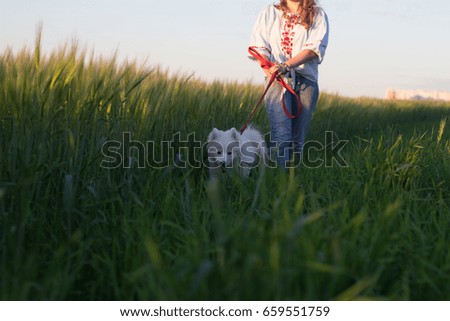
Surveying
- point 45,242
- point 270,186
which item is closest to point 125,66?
point 270,186

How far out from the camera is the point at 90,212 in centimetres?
280

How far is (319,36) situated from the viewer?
216 inches

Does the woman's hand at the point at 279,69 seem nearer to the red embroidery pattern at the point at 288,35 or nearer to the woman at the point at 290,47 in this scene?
the woman at the point at 290,47

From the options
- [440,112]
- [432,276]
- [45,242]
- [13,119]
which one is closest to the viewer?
[432,276]

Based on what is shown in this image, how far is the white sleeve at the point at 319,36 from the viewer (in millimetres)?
5473

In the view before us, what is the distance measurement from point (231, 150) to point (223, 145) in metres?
0.12

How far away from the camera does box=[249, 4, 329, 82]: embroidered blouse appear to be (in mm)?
5578

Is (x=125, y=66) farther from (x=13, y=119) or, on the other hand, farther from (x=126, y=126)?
(x=13, y=119)

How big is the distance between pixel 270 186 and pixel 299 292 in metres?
1.91

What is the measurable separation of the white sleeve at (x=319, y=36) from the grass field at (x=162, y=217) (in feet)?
4.39

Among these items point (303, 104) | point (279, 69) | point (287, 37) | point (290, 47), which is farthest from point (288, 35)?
point (303, 104)

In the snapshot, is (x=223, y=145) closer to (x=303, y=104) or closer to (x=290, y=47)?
(x=303, y=104)

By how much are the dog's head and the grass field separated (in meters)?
0.20

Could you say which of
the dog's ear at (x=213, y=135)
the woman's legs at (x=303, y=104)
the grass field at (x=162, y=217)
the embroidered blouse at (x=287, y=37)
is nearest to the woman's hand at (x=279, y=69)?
the embroidered blouse at (x=287, y=37)
